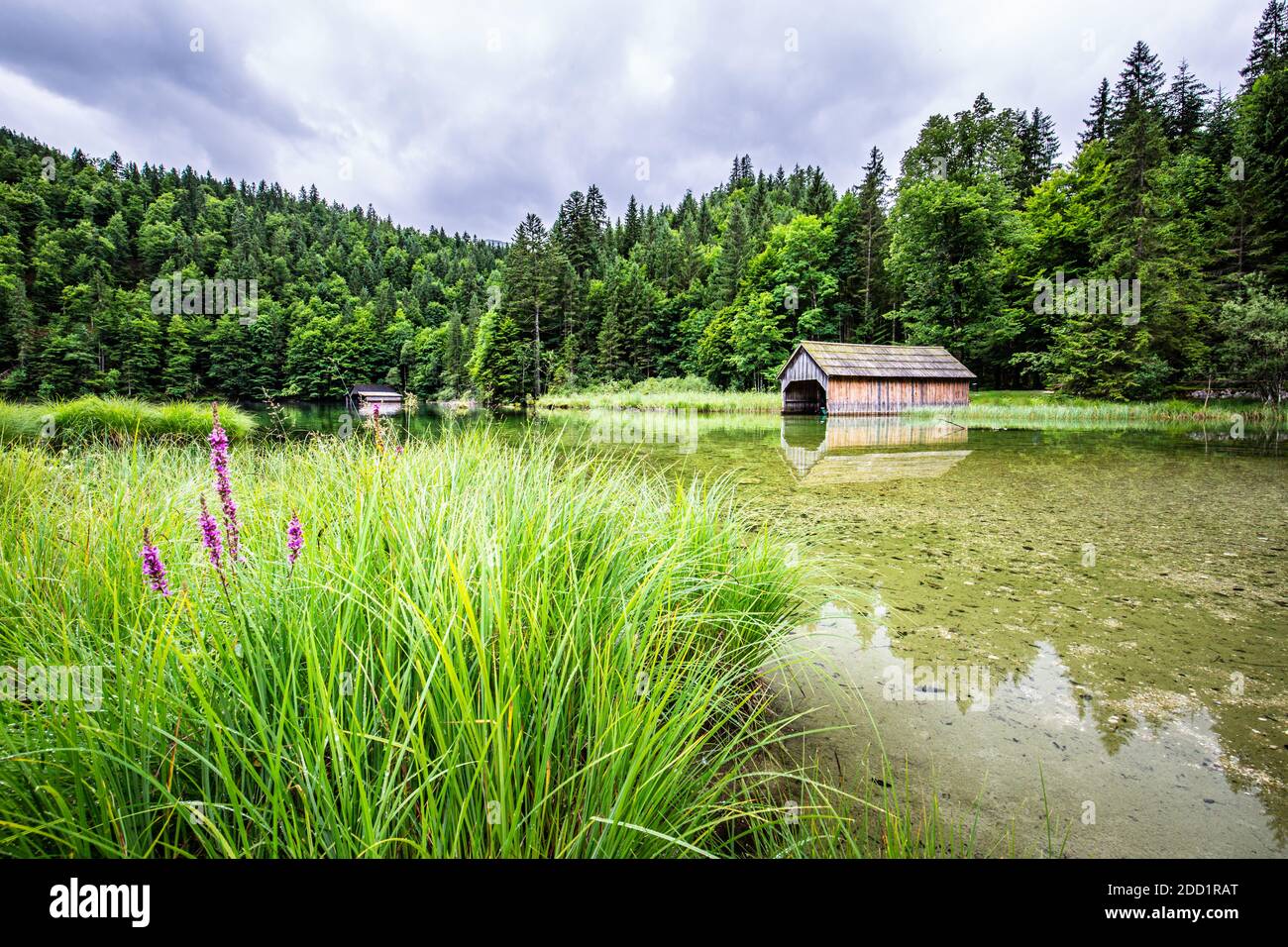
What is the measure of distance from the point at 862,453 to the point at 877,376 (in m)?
15.7

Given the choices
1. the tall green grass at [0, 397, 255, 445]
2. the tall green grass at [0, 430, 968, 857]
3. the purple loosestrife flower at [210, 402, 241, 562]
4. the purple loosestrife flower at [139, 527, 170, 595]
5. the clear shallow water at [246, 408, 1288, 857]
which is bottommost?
the clear shallow water at [246, 408, 1288, 857]

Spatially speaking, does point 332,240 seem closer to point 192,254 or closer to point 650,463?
point 192,254

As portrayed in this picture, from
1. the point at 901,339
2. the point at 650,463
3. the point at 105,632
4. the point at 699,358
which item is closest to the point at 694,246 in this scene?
the point at 699,358

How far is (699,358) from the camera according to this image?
4966 cm

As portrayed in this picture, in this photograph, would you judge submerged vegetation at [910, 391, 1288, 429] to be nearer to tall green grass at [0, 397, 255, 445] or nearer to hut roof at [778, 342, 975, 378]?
hut roof at [778, 342, 975, 378]

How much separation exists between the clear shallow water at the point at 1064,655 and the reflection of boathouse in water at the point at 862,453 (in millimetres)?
1934

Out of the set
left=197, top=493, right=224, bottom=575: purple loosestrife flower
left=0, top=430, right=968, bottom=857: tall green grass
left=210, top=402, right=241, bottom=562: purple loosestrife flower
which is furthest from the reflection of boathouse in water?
left=197, top=493, right=224, bottom=575: purple loosestrife flower

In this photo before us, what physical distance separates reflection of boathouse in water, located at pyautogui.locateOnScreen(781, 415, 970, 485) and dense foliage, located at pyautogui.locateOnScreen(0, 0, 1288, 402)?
39.0 ft

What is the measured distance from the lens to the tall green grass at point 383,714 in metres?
1.22

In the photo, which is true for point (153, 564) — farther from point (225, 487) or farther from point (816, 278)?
point (816, 278)

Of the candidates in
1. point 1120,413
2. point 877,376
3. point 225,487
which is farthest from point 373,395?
point 1120,413

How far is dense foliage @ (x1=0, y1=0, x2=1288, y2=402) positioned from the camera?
25.2 meters

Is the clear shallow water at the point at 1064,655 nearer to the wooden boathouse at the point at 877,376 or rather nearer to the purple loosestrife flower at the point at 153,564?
the purple loosestrife flower at the point at 153,564

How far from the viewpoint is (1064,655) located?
10.9ft
